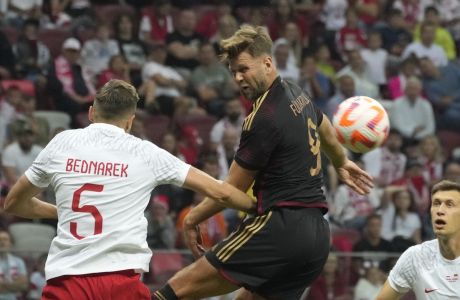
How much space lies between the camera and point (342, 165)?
303 inches

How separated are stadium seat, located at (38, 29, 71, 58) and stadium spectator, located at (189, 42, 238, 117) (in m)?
1.83

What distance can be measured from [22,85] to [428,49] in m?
6.58

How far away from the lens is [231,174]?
6855 millimetres

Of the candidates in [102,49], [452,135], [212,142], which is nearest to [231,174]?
[212,142]

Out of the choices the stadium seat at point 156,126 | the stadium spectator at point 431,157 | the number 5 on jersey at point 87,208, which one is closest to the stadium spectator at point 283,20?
the stadium spectator at point 431,157

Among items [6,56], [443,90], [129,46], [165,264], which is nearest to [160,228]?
[165,264]

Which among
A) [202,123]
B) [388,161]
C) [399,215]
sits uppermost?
[202,123]

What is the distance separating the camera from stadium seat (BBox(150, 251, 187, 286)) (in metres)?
11.0

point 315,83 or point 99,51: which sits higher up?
point 99,51

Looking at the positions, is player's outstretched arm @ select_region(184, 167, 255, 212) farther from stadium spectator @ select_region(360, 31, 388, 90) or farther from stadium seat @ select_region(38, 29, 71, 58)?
stadium spectator @ select_region(360, 31, 388, 90)

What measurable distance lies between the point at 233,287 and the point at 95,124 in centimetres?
140

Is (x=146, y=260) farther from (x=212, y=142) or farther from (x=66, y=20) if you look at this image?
(x=66, y=20)

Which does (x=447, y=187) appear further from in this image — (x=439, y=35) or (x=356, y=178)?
(x=439, y=35)

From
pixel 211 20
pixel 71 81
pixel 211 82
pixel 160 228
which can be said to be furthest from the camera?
pixel 211 20
